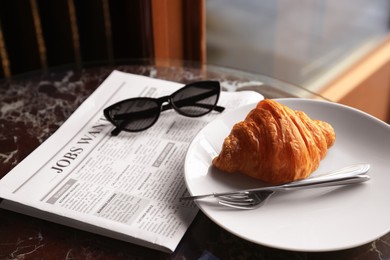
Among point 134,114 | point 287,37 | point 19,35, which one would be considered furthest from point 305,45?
point 134,114

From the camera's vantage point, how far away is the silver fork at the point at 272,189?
0.56m

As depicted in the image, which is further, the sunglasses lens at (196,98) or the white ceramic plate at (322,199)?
the sunglasses lens at (196,98)

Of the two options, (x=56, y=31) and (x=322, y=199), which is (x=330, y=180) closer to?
(x=322, y=199)

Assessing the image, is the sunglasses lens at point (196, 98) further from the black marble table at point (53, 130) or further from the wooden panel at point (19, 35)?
the wooden panel at point (19, 35)

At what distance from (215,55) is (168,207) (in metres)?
1.07

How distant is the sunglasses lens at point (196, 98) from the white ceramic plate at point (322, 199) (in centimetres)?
9

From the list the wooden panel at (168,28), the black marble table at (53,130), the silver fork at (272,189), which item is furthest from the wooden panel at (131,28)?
the silver fork at (272,189)

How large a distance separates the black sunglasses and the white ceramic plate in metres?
0.09

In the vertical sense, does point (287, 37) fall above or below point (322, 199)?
below

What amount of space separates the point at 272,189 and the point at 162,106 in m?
0.28

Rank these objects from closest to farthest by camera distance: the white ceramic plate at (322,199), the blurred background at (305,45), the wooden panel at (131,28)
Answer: the white ceramic plate at (322,199), the wooden panel at (131,28), the blurred background at (305,45)

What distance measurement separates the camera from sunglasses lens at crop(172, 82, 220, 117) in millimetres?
774

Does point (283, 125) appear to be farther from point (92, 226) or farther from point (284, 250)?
point (92, 226)

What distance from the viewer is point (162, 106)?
78cm
